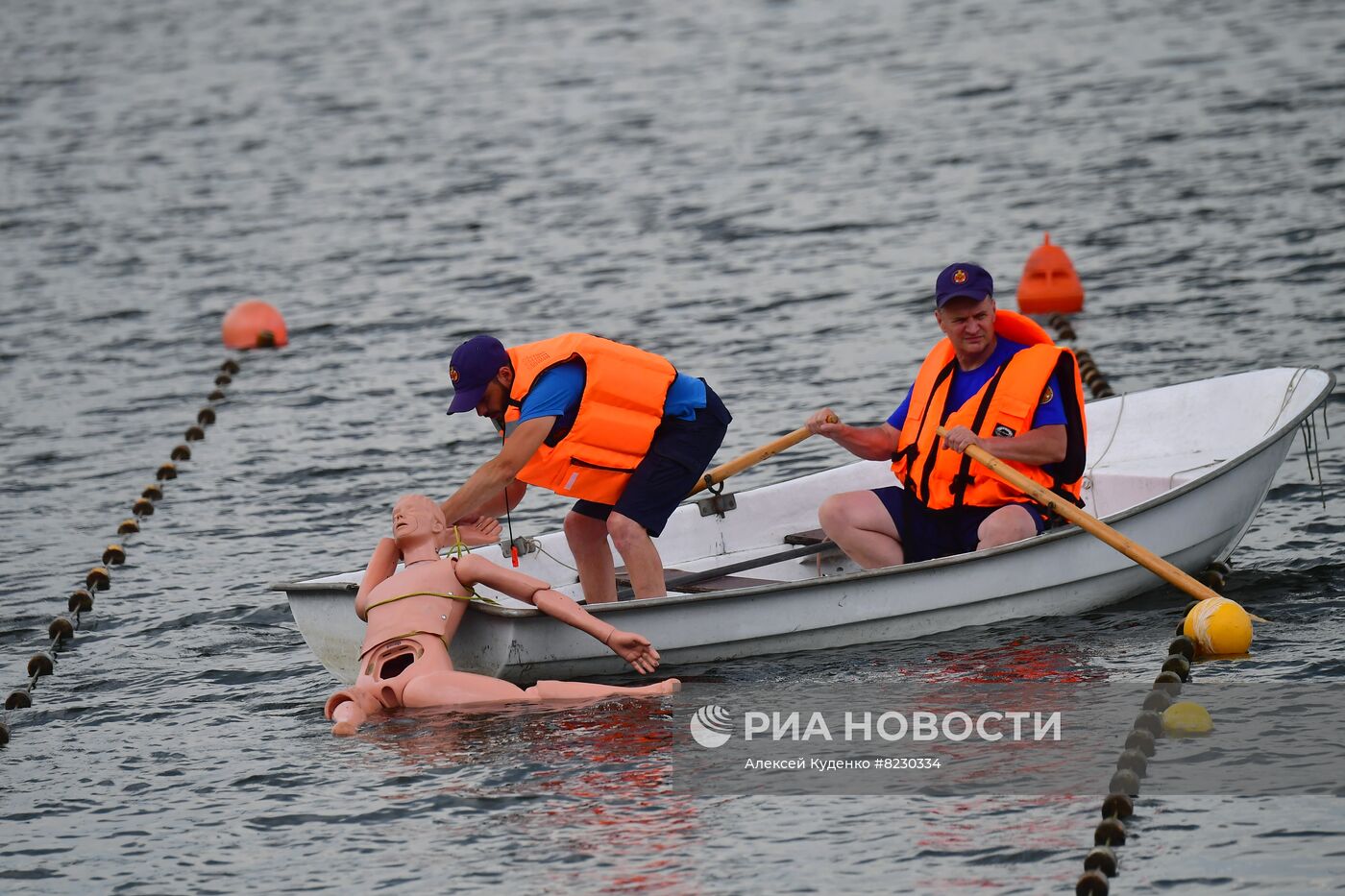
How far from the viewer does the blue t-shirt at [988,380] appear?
9891 mm

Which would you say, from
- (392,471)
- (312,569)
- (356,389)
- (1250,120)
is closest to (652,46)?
(1250,120)

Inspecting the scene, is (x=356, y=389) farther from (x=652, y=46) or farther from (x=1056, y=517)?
(x=652, y=46)

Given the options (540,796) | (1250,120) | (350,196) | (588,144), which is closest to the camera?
(540,796)

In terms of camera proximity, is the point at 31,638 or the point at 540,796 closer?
the point at 540,796

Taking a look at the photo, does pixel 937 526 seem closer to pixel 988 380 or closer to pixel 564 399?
pixel 988 380

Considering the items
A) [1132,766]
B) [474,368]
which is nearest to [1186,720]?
[1132,766]

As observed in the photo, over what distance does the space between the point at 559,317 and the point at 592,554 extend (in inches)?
357

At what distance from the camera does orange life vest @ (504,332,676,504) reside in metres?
9.84

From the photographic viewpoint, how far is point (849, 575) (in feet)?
32.1

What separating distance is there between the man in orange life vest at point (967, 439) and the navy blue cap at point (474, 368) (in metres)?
1.82

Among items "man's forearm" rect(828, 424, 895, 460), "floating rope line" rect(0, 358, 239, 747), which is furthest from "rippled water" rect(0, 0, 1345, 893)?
"man's forearm" rect(828, 424, 895, 460)

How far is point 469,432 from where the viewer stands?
15648 mm

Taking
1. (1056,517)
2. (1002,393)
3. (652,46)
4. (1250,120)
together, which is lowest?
(1056,517)

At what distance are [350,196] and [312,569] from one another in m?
14.5
